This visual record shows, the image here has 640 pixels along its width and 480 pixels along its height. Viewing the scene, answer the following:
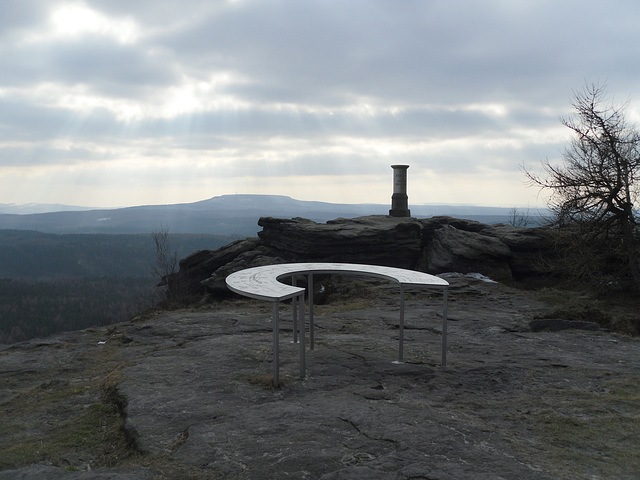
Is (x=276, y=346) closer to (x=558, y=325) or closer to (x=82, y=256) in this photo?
(x=558, y=325)

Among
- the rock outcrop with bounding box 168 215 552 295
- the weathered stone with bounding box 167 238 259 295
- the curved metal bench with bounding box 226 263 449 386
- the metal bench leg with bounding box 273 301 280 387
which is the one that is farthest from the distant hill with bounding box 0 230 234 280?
the metal bench leg with bounding box 273 301 280 387

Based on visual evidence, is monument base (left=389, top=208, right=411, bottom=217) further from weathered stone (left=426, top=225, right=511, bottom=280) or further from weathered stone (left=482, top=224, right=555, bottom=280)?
weathered stone (left=482, top=224, right=555, bottom=280)

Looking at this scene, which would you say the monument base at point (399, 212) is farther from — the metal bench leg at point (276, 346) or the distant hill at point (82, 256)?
the distant hill at point (82, 256)

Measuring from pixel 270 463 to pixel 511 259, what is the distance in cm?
1381

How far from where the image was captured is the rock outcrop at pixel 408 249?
15617mm

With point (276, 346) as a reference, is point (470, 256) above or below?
above

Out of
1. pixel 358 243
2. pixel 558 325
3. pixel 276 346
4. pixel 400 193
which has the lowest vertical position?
pixel 558 325

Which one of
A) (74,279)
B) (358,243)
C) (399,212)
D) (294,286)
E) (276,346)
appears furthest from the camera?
(74,279)

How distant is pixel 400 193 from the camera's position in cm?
2012

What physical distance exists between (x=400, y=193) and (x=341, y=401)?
50.0 ft

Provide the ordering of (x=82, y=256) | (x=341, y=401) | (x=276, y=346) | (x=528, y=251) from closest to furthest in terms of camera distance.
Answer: (x=341, y=401), (x=276, y=346), (x=528, y=251), (x=82, y=256)

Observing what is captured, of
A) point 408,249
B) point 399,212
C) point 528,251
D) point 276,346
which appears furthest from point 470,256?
point 276,346

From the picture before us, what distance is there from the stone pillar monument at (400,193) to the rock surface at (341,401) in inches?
395

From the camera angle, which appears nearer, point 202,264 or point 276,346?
point 276,346
